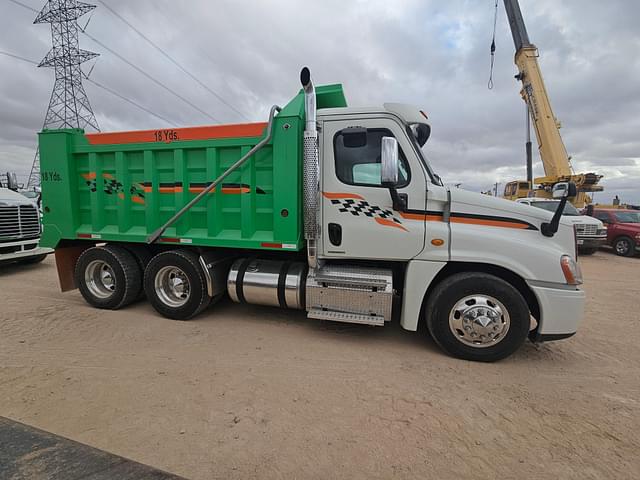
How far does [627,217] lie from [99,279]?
16987 mm

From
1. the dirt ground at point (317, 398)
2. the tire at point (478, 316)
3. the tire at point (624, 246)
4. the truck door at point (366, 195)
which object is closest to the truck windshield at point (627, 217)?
the tire at point (624, 246)

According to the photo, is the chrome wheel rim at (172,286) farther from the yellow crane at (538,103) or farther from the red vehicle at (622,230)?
the yellow crane at (538,103)

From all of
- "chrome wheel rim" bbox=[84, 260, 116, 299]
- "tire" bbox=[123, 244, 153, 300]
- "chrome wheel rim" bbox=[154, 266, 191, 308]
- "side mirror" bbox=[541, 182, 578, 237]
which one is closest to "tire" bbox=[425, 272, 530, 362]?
"side mirror" bbox=[541, 182, 578, 237]

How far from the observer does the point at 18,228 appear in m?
7.00

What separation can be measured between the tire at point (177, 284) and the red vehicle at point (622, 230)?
1417cm

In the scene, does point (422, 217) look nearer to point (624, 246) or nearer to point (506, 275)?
point (506, 275)

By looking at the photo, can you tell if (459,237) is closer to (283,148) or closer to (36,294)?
(283,148)

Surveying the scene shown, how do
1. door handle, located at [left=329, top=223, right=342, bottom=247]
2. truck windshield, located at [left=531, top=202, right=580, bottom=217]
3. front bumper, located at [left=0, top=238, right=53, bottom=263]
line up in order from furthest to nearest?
truck windshield, located at [left=531, top=202, right=580, bottom=217]
front bumper, located at [left=0, top=238, right=53, bottom=263]
door handle, located at [left=329, top=223, right=342, bottom=247]

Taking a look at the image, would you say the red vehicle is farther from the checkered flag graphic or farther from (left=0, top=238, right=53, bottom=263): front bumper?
(left=0, top=238, right=53, bottom=263): front bumper

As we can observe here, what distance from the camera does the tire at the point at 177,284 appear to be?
433cm

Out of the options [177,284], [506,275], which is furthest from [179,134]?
[506,275]

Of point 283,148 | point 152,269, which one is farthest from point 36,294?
point 283,148

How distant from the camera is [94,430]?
90.8 inches

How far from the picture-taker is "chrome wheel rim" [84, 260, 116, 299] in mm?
4844
